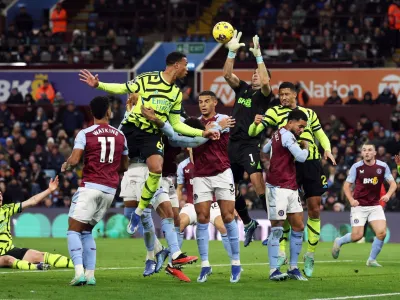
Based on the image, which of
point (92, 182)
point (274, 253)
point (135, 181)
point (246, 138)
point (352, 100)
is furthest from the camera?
point (352, 100)

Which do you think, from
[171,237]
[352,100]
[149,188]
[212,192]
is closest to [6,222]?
[149,188]

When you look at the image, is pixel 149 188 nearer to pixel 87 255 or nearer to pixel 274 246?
pixel 87 255

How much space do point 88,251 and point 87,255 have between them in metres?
0.05

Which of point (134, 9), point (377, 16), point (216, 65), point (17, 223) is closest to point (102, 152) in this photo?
point (17, 223)

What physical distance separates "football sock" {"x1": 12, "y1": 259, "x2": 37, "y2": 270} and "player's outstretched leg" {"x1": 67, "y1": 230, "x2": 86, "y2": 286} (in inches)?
142

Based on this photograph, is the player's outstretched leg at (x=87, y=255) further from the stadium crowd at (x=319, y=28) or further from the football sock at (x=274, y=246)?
the stadium crowd at (x=319, y=28)

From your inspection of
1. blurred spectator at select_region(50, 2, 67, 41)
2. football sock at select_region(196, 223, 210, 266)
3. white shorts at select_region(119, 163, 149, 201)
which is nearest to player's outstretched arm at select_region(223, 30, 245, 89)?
white shorts at select_region(119, 163, 149, 201)

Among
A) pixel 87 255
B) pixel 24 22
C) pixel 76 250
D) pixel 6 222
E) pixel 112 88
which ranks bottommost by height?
pixel 6 222

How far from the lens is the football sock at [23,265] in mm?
17219

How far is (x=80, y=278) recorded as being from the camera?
539 inches

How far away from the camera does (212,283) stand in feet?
47.8

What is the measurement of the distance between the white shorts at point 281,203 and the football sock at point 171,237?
1.39m

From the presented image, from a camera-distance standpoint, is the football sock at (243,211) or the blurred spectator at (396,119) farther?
the blurred spectator at (396,119)

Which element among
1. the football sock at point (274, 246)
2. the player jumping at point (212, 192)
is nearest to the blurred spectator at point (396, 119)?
the football sock at point (274, 246)
